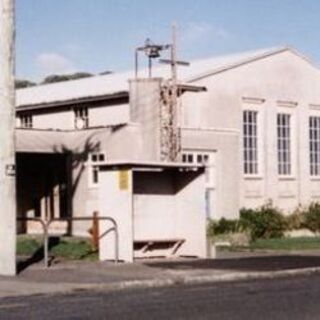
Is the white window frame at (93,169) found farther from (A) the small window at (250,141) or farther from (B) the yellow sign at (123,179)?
(B) the yellow sign at (123,179)

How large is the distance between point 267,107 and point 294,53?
3.14 m

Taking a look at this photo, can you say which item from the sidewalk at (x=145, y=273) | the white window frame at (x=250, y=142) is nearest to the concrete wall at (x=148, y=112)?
the white window frame at (x=250, y=142)

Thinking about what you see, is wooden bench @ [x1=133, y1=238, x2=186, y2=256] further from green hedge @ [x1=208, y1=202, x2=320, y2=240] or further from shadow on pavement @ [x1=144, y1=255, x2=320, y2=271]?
green hedge @ [x1=208, y1=202, x2=320, y2=240]

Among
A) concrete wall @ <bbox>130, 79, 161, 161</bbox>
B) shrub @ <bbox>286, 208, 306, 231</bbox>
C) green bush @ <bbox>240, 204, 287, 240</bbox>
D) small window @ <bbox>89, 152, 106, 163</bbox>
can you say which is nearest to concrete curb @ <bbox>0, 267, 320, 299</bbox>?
concrete wall @ <bbox>130, 79, 161, 161</bbox>

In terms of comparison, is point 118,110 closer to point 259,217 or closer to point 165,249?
point 259,217

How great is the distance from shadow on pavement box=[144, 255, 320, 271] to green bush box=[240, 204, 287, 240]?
1075cm

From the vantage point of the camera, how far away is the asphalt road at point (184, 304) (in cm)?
1447

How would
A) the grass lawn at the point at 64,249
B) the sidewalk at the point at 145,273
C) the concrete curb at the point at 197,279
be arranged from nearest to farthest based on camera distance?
1. the sidewalk at the point at 145,273
2. the concrete curb at the point at 197,279
3. the grass lawn at the point at 64,249

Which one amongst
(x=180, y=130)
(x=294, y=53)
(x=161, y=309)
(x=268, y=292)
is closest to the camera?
(x=161, y=309)

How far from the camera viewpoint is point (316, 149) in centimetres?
4388

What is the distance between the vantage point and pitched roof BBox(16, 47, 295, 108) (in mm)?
40178

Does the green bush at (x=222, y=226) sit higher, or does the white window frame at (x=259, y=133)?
the white window frame at (x=259, y=133)

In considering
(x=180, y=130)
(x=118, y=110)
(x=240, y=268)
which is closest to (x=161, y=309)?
(x=240, y=268)

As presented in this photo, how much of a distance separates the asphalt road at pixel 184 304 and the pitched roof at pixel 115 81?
20.6 metres
